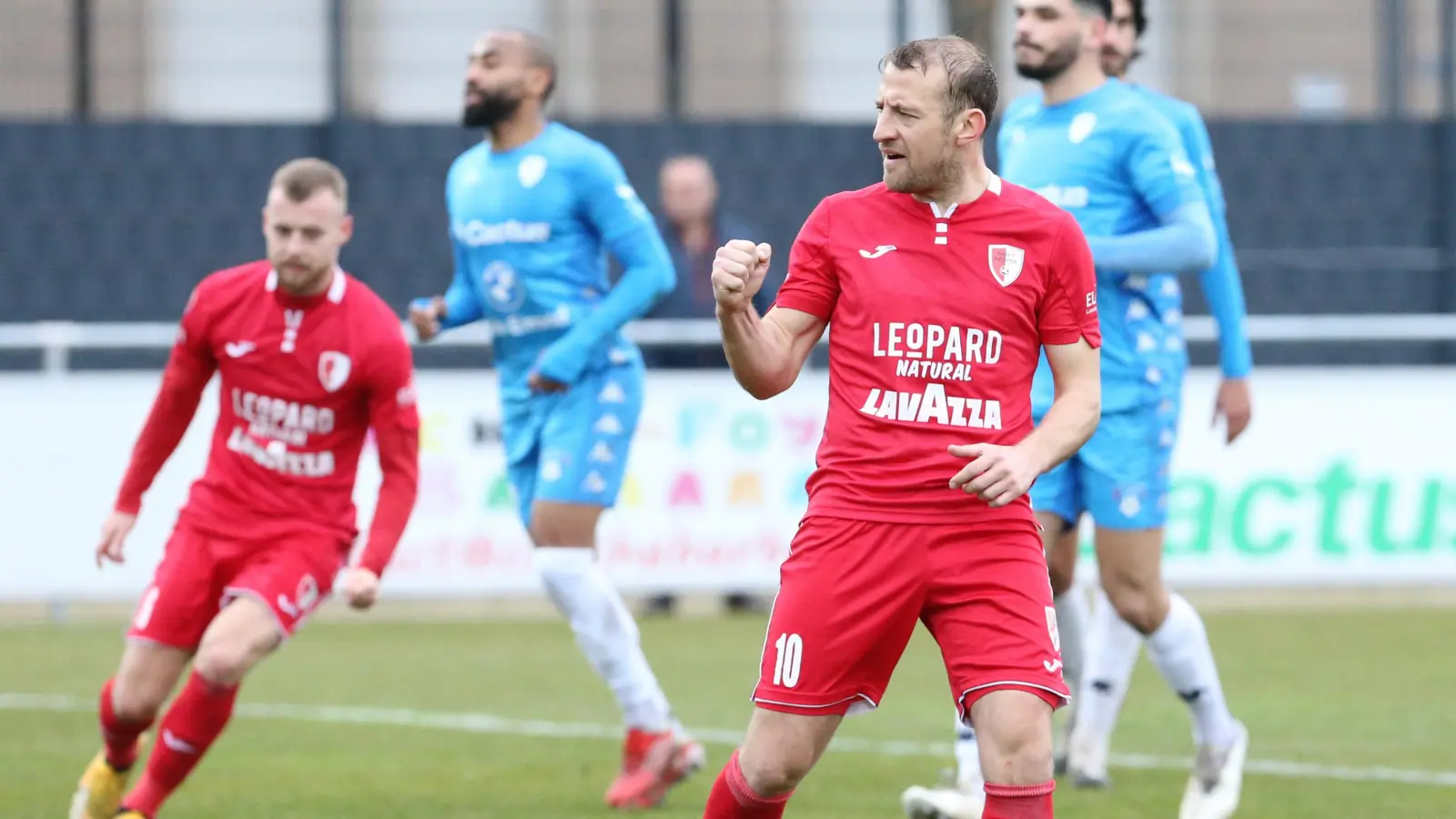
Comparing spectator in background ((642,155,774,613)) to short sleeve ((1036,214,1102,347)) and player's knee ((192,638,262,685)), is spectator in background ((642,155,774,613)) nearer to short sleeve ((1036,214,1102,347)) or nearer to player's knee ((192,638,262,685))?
player's knee ((192,638,262,685))

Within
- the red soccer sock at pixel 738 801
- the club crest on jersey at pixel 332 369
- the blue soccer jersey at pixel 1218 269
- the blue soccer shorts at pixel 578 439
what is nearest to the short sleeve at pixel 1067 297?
the red soccer sock at pixel 738 801

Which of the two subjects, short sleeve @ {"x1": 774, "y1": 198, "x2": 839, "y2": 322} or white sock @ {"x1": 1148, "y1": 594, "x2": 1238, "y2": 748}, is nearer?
short sleeve @ {"x1": 774, "y1": 198, "x2": 839, "y2": 322}

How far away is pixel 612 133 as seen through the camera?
1444cm

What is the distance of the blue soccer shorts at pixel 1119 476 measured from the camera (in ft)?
20.7

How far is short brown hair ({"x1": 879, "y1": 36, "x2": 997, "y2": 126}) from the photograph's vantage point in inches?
179

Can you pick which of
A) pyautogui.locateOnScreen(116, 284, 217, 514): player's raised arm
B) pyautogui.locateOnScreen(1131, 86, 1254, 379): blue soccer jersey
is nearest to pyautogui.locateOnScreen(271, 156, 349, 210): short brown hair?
pyautogui.locateOnScreen(116, 284, 217, 514): player's raised arm

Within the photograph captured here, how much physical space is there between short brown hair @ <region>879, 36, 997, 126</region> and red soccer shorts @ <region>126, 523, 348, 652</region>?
7.73 ft

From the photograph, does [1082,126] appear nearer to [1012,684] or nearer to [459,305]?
[459,305]

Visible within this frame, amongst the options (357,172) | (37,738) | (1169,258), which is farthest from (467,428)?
(1169,258)

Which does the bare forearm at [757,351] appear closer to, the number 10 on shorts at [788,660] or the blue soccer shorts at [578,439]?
the number 10 on shorts at [788,660]

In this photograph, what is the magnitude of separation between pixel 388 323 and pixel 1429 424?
7.40 meters

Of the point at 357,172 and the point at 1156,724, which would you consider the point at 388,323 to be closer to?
the point at 1156,724

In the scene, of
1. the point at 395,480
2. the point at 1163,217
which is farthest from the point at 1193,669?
the point at 395,480

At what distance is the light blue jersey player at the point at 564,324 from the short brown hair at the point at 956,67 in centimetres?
240
